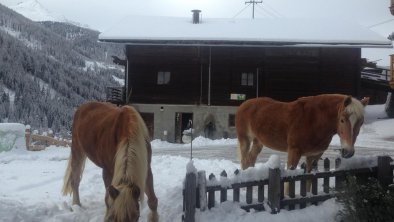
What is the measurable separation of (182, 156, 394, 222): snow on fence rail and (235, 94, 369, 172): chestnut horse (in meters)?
0.43

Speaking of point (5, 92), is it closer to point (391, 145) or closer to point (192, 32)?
point (192, 32)

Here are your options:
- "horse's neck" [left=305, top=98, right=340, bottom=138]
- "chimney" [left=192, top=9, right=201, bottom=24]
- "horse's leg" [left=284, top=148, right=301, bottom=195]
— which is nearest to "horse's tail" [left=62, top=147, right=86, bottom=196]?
"horse's leg" [left=284, top=148, right=301, bottom=195]

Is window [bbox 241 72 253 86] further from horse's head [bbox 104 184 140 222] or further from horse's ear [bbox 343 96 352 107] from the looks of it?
horse's head [bbox 104 184 140 222]

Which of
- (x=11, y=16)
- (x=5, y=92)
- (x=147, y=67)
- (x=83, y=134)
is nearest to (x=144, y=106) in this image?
(x=147, y=67)

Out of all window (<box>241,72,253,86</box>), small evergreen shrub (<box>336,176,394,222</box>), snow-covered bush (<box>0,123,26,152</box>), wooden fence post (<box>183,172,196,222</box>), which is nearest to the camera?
small evergreen shrub (<box>336,176,394,222</box>)

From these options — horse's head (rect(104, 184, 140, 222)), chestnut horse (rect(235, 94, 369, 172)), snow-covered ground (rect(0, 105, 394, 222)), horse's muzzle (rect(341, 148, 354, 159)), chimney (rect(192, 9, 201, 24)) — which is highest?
chimney (rect(192, 9, 201, 24))

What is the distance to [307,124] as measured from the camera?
24.8ft

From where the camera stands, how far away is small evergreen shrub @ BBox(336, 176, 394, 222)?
6.09 meters

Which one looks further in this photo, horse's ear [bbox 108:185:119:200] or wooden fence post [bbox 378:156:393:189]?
wooden fence post [bbox 378:156:393:189]

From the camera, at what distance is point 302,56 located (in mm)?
28109

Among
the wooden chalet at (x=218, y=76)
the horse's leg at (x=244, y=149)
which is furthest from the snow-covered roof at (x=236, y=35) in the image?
the horse's leg at (x=244, y=149)

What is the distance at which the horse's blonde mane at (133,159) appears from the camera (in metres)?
5.48

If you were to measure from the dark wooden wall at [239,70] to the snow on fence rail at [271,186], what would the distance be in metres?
21.0

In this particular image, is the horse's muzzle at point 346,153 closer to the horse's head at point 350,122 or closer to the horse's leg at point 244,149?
the horse's head at point 350,122
